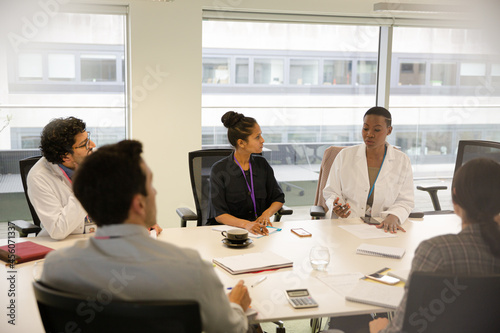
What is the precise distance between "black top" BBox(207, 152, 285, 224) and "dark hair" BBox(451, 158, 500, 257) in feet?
5.55

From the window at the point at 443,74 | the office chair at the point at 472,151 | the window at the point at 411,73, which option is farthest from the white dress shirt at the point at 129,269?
the window at the point at 443,74

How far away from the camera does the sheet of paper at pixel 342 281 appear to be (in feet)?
6.50

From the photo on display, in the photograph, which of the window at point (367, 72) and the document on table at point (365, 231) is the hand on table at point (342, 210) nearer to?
the document on table at point (365, 231)

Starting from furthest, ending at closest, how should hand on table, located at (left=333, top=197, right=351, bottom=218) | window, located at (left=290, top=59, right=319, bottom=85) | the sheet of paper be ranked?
window, located at (left=290, top=59, right=319, bottom=85), hand on table, located at (left=333, top=197, right=351, bottom=218), the sheet of paper

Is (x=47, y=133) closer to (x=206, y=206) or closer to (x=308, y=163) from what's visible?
(x=206, y=206)

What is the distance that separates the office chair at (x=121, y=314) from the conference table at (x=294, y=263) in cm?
49

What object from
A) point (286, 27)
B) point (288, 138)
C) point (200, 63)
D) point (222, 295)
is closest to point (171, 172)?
point (200, 63)

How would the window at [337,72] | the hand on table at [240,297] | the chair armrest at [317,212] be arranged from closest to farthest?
the hand on table at [240,297] → the chair armrest at [317,212] → the window at [337,72]

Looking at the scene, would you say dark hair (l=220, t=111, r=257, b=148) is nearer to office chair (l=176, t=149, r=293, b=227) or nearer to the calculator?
office chair (l=176, t=149, r=293, b=227)

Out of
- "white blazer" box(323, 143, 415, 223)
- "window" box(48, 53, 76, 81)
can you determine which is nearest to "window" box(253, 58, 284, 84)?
"window" box(48, 53, 76, 81)

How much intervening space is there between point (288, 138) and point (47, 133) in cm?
313

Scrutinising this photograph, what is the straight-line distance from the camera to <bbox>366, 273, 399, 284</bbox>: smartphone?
2066mm

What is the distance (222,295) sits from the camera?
1470 mm

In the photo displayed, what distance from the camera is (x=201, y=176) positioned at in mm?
3479
